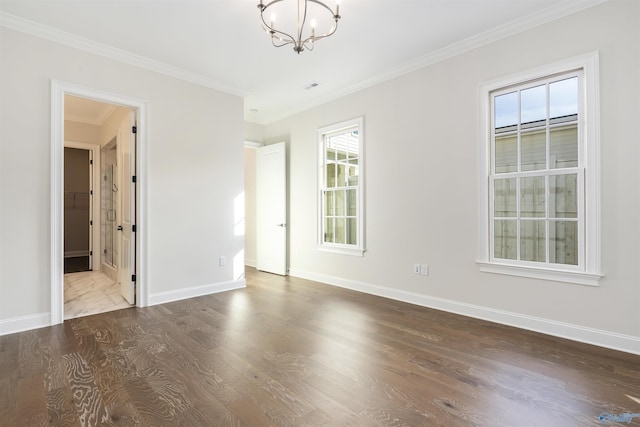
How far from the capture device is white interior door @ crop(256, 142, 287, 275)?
5.60 metres

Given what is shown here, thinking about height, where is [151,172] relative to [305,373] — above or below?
above

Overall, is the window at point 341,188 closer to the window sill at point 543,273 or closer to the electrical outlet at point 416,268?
the electrical outlet at point 416,268

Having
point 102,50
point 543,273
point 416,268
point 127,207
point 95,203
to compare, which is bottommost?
point 416,268

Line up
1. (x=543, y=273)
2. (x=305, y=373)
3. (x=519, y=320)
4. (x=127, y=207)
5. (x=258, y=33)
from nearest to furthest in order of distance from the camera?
1. (x=305, y=373)
2. (x=543, y=273)
3. (x=519, y=320)
4. (x=258, y=33)
5. (x=127, y=207)

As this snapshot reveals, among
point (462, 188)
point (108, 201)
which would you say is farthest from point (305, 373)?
point (108, 201)

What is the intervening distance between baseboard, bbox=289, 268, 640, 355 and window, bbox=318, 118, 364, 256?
0.67 meters

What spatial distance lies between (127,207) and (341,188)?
9.49ft

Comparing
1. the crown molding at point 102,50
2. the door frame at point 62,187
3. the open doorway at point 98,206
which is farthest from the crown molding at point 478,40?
the open doorway at point 98,206

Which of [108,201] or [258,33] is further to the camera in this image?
[108,201]

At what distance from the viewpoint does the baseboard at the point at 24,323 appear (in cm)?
296

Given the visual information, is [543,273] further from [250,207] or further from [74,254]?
[74,254]

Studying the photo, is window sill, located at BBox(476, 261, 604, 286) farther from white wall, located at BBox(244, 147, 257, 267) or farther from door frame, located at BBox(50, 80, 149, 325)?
white wall, located at BBox(244, 147, 257, 267)

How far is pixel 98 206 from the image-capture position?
20.2 ft

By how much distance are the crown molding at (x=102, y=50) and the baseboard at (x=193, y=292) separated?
107 inches
